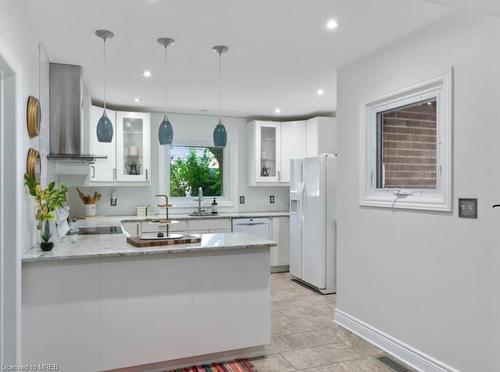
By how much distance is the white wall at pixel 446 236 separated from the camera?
2.22 m

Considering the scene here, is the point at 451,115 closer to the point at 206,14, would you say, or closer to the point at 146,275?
the point at 206,14

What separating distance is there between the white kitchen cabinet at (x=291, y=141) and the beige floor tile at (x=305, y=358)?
322 centimetres

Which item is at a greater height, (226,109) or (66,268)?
(226,109)

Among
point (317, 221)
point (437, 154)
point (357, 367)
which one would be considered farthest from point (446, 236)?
point (317, 221)

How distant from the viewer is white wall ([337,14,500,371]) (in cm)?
222

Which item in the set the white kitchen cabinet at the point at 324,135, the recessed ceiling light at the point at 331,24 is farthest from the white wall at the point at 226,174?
the recessed ceiling light at the point at 331,24

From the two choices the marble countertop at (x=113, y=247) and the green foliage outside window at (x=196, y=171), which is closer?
the marble countertop at (x=113, y=247)

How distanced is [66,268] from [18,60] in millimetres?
1292

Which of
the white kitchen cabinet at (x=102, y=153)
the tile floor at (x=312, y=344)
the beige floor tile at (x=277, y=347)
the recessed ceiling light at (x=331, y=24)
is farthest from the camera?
the white kitchen cabinet at (x=102, y=153)

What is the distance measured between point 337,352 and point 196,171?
144 inches

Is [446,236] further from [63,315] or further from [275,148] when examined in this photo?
[275,148]

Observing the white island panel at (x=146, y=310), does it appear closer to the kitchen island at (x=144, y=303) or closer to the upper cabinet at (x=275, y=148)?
the kitchen island at (x=144, y=303)

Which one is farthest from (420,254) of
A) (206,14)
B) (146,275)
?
(206,14)

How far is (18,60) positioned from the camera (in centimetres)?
225
